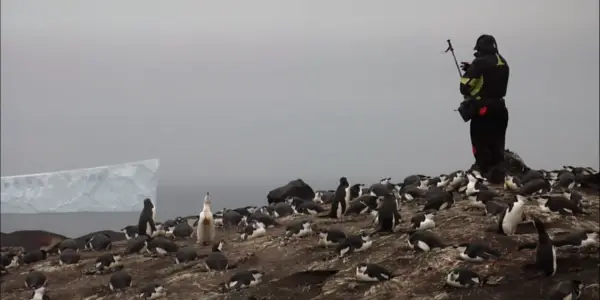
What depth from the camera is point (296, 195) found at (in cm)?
2686

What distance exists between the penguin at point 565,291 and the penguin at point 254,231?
8898 millimetres

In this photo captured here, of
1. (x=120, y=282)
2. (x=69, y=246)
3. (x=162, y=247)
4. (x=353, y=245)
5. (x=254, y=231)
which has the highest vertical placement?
(x=353, y=245)

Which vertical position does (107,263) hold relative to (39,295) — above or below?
above

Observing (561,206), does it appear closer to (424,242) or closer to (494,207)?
(494,207)

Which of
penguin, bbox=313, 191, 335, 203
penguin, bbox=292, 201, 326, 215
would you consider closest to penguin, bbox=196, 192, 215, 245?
penguin, bbox=292, 201, 326, 215

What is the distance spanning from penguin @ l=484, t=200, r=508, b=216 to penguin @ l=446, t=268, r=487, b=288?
377 cm

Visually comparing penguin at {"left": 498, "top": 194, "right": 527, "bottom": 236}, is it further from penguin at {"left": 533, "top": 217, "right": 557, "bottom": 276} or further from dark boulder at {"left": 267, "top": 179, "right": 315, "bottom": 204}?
→ dark boulder at {"left": 267, "top": 179, "right": 315, "bottom": 204}

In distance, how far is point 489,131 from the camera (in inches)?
774

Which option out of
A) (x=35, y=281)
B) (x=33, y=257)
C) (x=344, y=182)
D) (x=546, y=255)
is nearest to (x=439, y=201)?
(x=344, y=182)

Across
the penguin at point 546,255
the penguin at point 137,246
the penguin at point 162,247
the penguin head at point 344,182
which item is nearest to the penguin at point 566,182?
the penguin head at point 344,182

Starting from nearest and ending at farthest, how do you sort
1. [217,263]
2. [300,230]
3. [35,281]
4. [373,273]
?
[373,273] → [217,263] → [300,230] → [35,281]

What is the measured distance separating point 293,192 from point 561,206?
13.2 m

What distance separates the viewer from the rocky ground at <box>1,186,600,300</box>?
11914 mm

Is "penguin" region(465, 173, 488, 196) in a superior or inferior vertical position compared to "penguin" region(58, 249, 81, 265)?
superior
